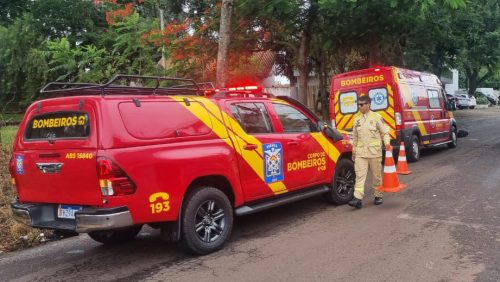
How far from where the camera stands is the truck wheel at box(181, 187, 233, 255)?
537 centimetres

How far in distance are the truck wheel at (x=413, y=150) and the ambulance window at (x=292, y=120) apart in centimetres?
569

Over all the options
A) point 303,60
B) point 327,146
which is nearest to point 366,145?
point 327,146

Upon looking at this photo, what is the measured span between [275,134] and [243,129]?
1.96 feet

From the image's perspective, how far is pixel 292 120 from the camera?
7.12 m

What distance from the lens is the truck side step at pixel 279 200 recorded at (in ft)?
20.0

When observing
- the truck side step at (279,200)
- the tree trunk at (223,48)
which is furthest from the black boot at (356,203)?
the tree trunk at (223,48)

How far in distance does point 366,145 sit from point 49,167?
4417 millimetres

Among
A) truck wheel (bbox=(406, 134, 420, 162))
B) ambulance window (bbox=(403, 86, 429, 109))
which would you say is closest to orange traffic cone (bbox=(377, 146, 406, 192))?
ambulance window (bbox=(403, 86, 429, 109))

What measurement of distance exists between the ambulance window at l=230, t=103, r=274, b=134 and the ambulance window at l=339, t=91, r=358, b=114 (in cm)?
651

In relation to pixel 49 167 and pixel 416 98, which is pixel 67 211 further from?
pixel 416 98

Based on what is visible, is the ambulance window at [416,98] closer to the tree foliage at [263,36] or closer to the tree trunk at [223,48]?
the tree foliage at [263,36]

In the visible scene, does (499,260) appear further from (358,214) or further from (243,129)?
(243,129)

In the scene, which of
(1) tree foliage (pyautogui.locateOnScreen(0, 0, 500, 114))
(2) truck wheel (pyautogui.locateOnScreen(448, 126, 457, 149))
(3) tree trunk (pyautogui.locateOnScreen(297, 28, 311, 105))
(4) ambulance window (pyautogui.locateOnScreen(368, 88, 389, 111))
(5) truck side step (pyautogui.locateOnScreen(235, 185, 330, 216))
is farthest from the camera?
(3) tree trunk (pyautogui.locateOnScreen(297, 28, 311, 105))

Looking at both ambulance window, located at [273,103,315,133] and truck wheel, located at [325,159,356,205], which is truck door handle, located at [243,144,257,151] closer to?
ambulance window, located at [273,103,315,133]
